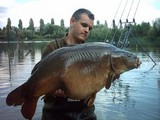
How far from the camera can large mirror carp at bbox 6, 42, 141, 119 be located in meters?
3.38

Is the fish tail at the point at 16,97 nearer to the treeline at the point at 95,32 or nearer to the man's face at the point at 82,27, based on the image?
the man's face at the point at 82,27

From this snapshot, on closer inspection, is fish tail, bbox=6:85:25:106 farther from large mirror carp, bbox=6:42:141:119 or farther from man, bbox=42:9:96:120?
man, bbox=42:9:96:120

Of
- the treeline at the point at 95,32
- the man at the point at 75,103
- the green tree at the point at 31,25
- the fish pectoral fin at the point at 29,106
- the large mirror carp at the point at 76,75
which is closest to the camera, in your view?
the large mirror carp at the point at 76,75

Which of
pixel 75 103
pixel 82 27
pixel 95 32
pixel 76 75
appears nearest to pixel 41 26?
pixel 95 32

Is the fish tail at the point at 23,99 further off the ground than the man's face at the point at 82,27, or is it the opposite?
the man's face at the point at 82,27

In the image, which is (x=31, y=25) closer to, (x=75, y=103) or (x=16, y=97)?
(x=75, y=103)

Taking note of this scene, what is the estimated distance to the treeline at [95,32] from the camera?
76688 mm

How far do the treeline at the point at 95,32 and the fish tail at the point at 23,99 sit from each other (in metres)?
20.3

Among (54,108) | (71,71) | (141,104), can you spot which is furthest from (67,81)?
(141,104)

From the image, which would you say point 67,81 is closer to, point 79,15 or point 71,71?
point 71,71

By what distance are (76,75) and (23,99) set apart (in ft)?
2.06

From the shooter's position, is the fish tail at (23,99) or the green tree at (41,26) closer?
the fish tail at (23,99)

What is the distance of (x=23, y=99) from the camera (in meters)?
3.48

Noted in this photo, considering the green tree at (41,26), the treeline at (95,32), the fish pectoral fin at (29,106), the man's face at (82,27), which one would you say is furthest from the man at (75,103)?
the green tree at (41,26)
